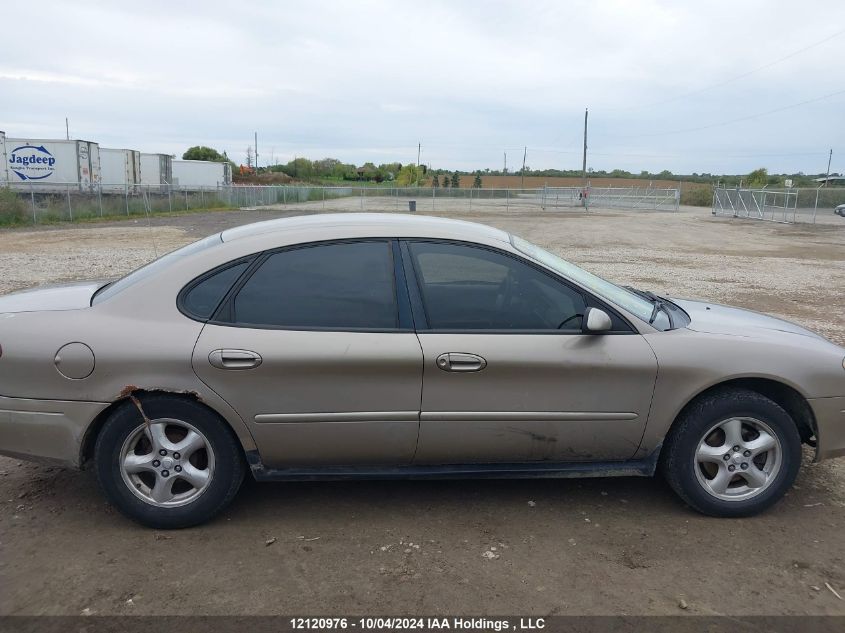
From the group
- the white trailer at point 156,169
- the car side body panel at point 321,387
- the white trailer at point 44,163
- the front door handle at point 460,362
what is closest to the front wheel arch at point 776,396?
the front door handle at point 460,362

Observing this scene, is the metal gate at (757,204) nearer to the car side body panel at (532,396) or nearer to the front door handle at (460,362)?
the car side body panel at (532,396)

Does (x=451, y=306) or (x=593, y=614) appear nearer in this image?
(x=593, y=614)

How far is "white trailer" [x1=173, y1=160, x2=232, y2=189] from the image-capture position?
55.4 m

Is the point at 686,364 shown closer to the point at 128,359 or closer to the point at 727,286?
the point at 128,359

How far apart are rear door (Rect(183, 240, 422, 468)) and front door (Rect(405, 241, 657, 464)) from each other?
13cm

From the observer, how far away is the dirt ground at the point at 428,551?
3.02 metres

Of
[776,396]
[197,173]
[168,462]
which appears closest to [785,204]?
[776,396]

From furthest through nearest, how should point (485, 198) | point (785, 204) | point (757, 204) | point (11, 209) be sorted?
point (485, 198), point (757, 204), point (785, 204), point (11, 209)

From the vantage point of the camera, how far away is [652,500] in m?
3.99

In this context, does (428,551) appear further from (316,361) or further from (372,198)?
(372,198)

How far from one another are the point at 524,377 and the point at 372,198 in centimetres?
5646

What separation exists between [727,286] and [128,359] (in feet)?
35.9

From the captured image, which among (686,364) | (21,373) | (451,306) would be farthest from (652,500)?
(21,373)

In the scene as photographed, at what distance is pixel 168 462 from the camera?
352 cm
